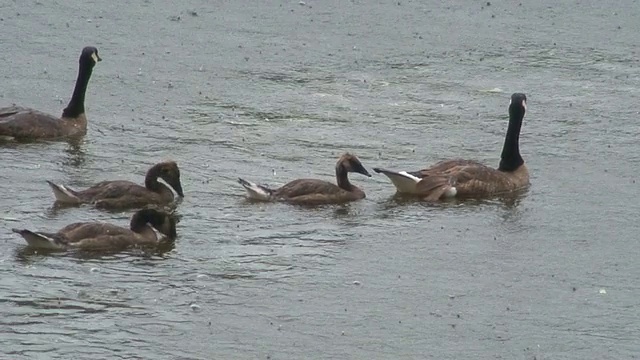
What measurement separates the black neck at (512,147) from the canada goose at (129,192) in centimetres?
327

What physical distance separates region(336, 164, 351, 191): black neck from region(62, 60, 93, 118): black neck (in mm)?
3405

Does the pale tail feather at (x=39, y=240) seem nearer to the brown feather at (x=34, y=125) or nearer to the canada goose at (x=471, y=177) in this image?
the canada goose at (x=471, y=177)

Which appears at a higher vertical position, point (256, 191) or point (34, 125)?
point (34, 125)

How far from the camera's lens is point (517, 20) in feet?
72.1

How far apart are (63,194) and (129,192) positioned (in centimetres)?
59

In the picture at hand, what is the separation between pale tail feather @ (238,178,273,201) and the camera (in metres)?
13.6

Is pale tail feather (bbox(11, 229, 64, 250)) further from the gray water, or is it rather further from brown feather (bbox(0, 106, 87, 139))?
brown feather (bbox(0, 106, 87, 139))

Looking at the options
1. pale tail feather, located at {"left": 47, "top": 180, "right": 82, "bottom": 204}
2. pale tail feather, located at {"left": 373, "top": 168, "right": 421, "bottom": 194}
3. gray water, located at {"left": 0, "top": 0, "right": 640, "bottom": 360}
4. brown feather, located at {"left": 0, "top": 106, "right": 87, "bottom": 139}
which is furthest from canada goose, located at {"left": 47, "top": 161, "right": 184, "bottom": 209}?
brown feather, located at {"left": 0, "top": 106, "right": 87, "bottom": 139}

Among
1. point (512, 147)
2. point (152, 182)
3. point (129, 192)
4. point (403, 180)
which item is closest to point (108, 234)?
point (129, 192)

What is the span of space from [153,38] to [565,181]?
7230mm

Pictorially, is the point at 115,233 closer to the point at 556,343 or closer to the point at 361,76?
the point at 556,343

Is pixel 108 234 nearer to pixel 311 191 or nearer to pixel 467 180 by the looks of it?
pixel 311 191

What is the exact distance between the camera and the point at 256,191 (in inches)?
537

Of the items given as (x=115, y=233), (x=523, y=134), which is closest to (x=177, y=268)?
(x=115, y=233)
